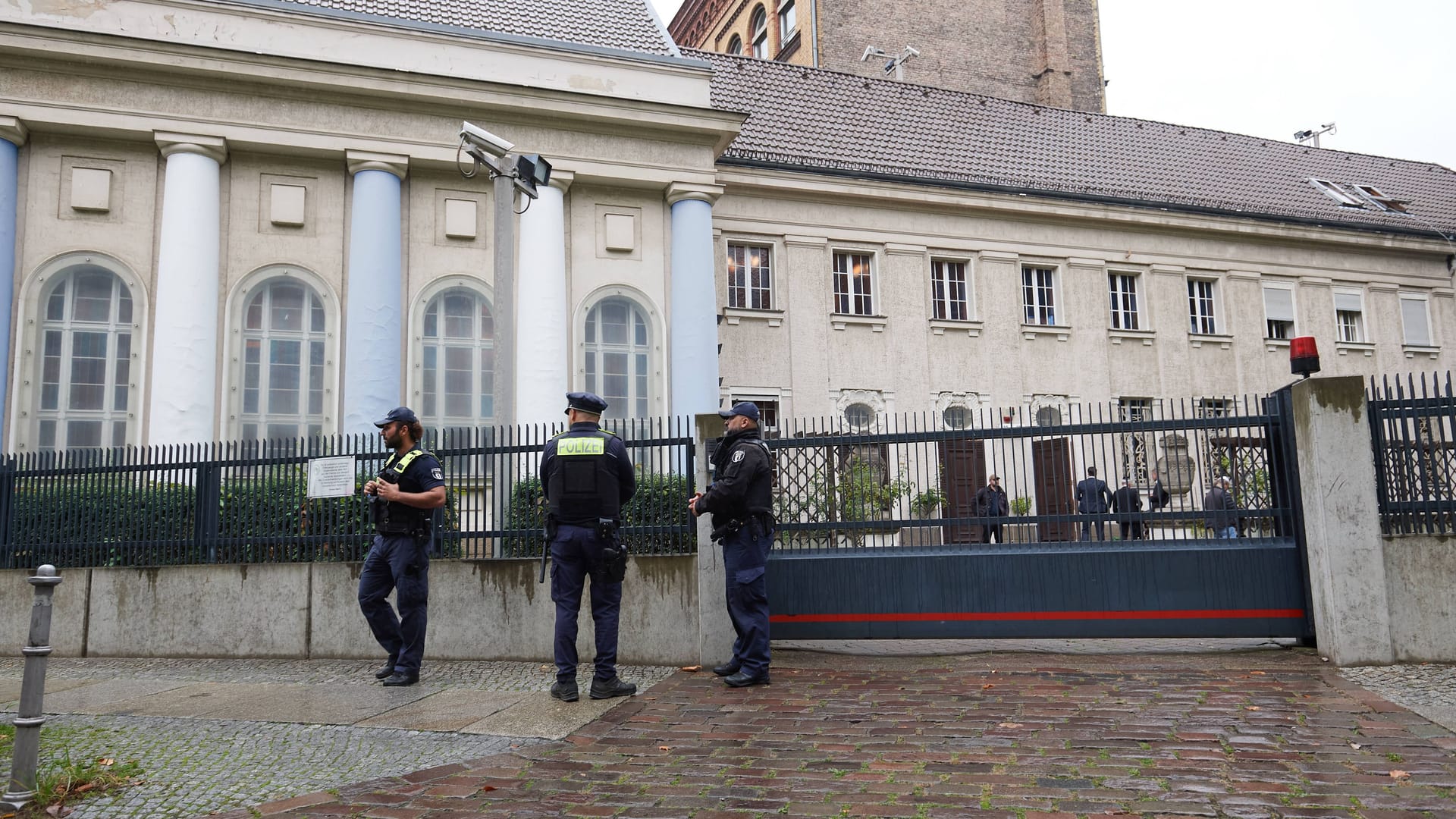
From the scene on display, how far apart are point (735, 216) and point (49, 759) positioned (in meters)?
16.5

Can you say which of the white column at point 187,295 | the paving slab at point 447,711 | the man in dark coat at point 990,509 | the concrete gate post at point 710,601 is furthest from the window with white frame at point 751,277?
the paving slab at point 447,711

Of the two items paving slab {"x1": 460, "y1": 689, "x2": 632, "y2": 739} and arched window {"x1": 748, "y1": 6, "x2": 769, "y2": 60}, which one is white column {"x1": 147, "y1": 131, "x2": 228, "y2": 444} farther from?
arched window {"x1": 748, "y1": 6, "x2": 769, "y2": 60}

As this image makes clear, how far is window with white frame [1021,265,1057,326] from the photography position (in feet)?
74.2

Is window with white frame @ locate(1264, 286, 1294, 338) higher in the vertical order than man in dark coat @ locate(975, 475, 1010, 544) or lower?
higher

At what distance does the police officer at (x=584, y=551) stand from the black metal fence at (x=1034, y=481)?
2.14m

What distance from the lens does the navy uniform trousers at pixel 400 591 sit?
7.39 metres

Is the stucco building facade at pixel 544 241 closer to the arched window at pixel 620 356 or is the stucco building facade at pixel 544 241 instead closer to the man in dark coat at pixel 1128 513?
the arched window at pixel 620 356

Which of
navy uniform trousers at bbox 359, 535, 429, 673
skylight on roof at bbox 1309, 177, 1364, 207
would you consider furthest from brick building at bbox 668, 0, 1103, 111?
navy uniform trousers at bbox 359, 535, 429, 673

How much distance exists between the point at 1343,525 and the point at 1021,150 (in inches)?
726

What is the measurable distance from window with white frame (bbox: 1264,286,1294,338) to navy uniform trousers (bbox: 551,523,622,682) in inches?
898

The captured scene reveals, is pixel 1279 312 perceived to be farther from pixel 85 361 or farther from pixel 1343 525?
pixel 85 361

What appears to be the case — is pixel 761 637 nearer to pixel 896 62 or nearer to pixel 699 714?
pixel 699 714

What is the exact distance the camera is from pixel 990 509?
8438 millimetres

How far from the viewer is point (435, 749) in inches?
217
